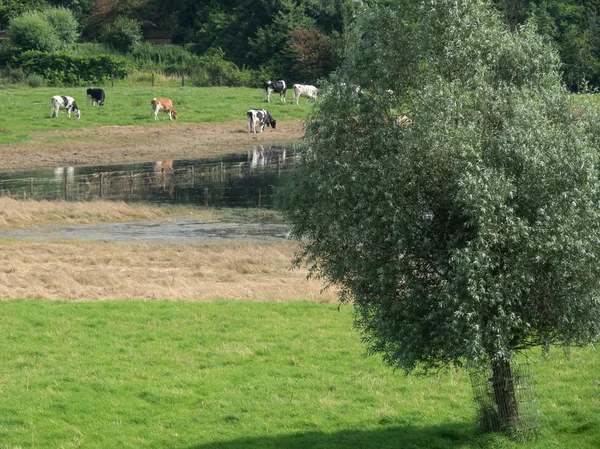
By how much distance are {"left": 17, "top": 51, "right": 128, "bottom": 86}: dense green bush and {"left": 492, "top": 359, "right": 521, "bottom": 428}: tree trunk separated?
2922 inches

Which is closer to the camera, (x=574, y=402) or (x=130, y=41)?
(x=574, y=402)

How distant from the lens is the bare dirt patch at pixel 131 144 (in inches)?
2420

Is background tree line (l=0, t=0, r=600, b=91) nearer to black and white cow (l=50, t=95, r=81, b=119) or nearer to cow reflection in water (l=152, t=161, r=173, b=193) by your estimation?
cow reflection in water (l=152, t=161, r=173, b=193)

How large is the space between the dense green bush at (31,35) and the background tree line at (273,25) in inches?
441

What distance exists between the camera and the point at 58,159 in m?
61.6

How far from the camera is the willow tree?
48.5ft

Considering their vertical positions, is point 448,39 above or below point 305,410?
above

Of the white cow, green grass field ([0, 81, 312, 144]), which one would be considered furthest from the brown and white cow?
the white cow

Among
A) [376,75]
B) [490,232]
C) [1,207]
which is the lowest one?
[1,207]

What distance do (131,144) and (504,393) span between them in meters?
52.2

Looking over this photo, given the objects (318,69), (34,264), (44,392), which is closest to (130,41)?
(318,69)

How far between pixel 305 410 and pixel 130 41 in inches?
3531

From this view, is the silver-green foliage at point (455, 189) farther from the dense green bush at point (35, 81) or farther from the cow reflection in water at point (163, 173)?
the dense green bush at point (35, 81)

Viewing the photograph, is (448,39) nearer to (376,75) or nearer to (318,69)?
(376,75)
